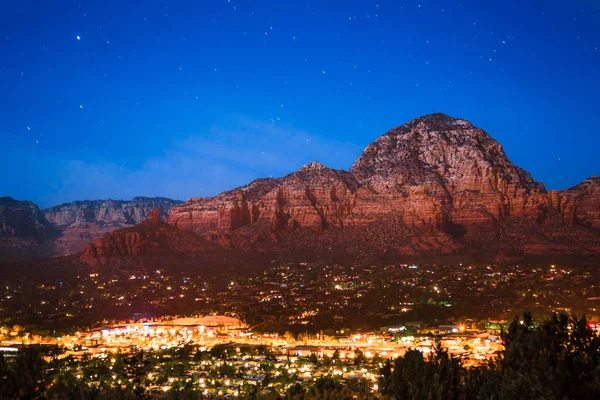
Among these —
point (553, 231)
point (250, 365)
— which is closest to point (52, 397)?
point (250, 365)

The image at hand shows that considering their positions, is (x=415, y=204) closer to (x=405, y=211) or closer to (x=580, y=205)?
(x=405, y=211)

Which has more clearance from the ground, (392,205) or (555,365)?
(392,205)

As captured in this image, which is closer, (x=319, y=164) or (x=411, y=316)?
(x=411, y=316)

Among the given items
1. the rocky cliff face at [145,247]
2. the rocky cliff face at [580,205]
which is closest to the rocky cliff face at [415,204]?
the rocky cliff face at [580,205]

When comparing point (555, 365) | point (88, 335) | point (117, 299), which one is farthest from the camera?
point (117, 299)

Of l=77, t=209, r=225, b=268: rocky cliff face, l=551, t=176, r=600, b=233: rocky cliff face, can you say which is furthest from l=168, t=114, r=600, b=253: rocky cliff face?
l=77, t=209, r=225, b=268: rocky cliff face

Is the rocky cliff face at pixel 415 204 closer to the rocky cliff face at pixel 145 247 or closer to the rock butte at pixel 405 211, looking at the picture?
the rock butte at pixel 405 211

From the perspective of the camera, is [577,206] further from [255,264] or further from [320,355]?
[320,355]

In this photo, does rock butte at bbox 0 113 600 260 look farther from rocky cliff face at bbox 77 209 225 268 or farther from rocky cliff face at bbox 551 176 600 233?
rocky cliff face at bbox 77 209 225 268

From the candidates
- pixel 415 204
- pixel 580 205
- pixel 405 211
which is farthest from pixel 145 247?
pixel 580 205
